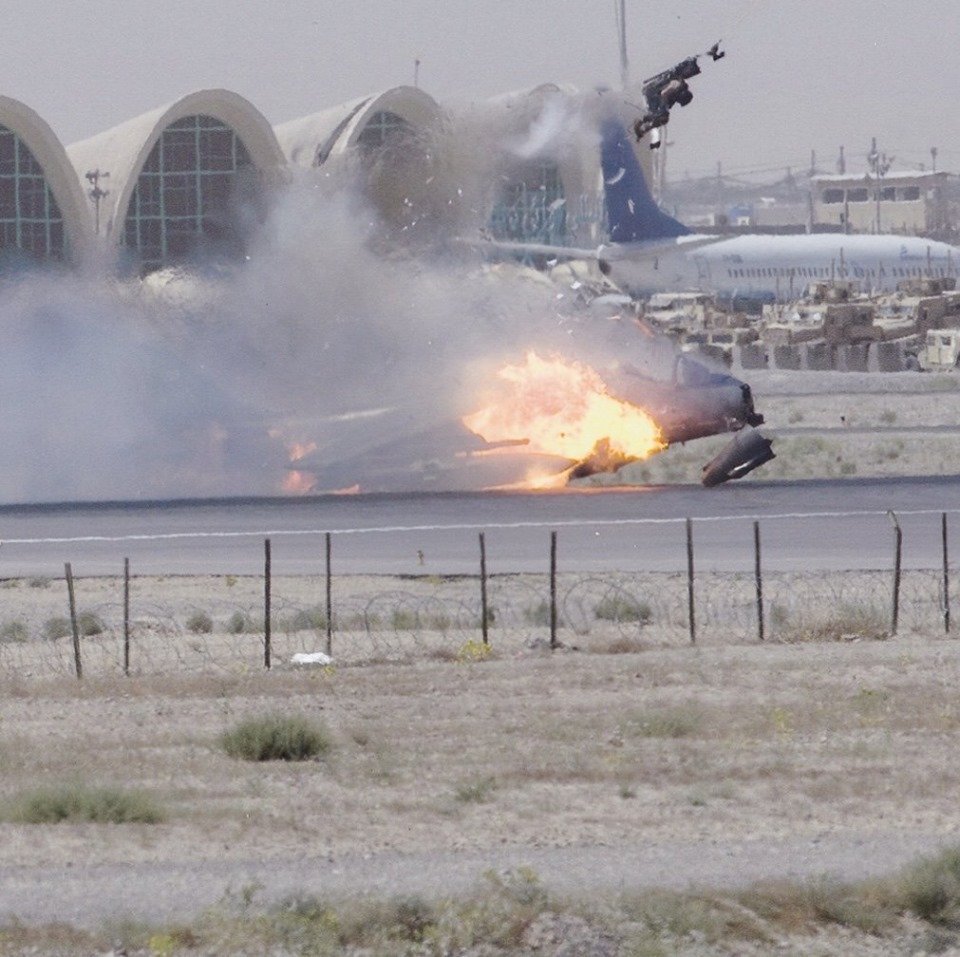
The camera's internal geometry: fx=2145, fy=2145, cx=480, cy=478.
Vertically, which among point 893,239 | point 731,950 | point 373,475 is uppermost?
point 893,239

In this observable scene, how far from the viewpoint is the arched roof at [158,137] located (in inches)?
3260

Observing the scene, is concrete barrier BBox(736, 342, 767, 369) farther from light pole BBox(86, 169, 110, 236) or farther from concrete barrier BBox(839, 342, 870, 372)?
light pole BBox(86, 169, 110, 236)

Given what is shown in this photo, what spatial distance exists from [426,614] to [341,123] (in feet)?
173

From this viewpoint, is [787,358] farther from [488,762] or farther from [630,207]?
[488,762]

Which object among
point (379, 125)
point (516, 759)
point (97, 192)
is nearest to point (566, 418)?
point (516, 759)

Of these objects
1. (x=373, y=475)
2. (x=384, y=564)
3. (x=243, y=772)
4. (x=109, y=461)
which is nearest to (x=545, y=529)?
(x=384, y=564)

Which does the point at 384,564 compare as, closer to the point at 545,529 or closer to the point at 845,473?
the point at 545,529

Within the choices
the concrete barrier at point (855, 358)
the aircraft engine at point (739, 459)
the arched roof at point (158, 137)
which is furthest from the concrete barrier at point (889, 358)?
the aircraft engine at point (739, 459)

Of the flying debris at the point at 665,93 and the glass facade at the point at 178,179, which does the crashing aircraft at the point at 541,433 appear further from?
the glass facade at the point at 178,179

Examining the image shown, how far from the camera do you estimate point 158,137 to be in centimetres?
8462

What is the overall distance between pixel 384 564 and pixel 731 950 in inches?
895

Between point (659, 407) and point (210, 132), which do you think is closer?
point (659, 407)

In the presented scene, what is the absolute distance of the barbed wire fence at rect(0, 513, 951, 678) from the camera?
88.0 ft

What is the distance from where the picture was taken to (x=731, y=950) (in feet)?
43.1
